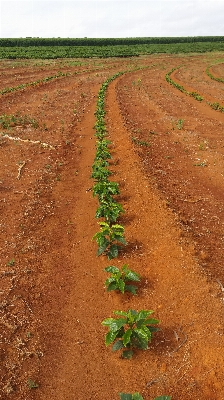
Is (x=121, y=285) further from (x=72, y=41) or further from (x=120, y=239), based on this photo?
(x=72, y=41)

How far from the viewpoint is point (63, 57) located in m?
52.9

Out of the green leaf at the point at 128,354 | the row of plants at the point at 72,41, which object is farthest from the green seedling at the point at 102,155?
the row of plants at the point at 72,41

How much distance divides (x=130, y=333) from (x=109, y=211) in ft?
11.2

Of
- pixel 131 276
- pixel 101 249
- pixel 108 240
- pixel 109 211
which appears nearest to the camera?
pixel 131 276

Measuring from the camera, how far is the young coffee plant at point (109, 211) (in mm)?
7879

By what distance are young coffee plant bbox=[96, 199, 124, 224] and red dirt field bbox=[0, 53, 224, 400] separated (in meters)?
0.53

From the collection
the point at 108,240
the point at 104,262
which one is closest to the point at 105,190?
the point at 108,240

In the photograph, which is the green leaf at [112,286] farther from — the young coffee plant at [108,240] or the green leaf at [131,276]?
the young coffee plant at [108,240]

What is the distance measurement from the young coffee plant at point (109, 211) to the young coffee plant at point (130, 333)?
9.75ft

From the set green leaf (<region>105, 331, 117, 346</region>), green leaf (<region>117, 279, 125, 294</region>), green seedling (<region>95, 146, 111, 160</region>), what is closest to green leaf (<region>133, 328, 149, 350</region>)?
green leaf (<region>105, 331, 117, 346</region>)

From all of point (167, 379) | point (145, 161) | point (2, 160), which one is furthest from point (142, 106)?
point (167, 379)

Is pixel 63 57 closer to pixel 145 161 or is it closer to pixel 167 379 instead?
pixel 145 161

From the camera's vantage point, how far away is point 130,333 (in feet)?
16.5

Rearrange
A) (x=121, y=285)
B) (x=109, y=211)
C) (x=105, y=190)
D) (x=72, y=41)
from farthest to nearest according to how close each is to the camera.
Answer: (x=72, y=41) → (x=105, y=190) → (x=109, y=211) → (x=121, y=285)
